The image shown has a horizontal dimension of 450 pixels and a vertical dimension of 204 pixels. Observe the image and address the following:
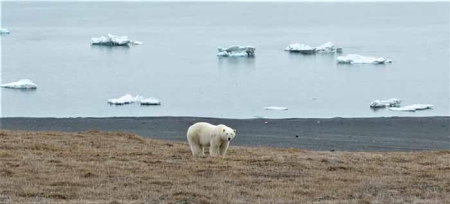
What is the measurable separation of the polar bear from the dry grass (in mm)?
273

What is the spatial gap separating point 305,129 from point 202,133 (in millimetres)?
15889

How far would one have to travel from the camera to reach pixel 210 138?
46.4 ft

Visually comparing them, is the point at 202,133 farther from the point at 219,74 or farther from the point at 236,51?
the point at 236,51

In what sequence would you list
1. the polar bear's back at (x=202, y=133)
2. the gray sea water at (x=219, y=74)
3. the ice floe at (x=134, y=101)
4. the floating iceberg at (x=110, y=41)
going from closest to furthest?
the polar bear's back at (x=202, y=133)
the gray sea water at (x=219, y=74)
the ice floe at (x=134, y=101)
the floating iceberg at (x=110, y=41)

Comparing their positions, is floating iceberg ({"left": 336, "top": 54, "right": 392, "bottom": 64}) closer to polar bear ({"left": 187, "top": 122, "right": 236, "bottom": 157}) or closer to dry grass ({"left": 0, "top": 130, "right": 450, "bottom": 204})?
dry grass ({"left": 0, "top": 130, "right": 450, "bottom": 204})

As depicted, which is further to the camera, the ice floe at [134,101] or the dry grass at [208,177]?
the ice floe at [134,101]

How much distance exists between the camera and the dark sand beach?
25.5m

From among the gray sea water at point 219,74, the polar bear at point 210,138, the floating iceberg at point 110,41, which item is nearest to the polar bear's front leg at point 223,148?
the polar bear at point 210,138

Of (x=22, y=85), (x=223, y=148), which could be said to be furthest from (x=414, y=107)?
(x=223, y=148)

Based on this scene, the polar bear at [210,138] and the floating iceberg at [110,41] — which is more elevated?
the floating iceberg at [110,41]

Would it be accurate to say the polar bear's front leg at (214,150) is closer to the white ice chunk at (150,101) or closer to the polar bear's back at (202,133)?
the polar bear's back at (202,133)

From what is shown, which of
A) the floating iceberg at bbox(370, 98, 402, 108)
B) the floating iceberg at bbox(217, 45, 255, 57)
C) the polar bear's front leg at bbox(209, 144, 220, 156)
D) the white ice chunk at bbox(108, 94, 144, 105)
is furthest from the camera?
the floating iceberg at bbox(217, 45, 255, 57)

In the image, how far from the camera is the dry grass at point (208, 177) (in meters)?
11.0

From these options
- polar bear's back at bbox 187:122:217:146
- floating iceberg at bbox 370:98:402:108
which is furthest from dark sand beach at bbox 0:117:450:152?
polar bear's back at bbox 187:122:217:146
